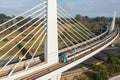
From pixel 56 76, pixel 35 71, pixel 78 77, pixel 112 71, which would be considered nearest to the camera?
pixel 35 71

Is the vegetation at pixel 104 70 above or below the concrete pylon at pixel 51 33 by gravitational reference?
below

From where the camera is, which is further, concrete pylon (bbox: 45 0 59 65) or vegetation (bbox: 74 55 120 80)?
vegetation (bbox: 74 55 120 80)

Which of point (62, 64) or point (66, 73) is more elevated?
point (62, 64)

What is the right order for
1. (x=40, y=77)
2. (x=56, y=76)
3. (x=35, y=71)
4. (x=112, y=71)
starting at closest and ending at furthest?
(x=40, y=77), (x=35, y=71), (x=56, y=76), (x=112, y=71)

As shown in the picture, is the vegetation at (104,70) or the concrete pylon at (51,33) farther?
the vegetation at (104,70)

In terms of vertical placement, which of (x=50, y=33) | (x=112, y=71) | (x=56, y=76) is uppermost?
(x=50, y=33)

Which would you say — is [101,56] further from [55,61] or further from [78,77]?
[55,61]

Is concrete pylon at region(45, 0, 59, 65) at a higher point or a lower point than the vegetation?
higher

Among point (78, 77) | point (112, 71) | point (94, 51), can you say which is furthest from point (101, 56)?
point (94, 51)
